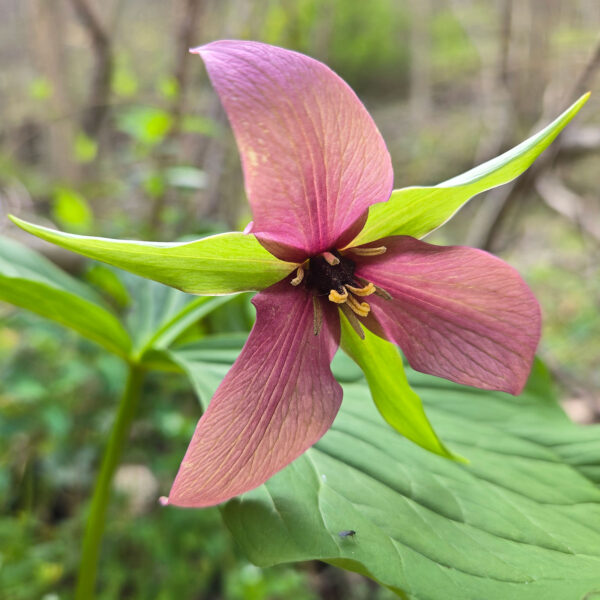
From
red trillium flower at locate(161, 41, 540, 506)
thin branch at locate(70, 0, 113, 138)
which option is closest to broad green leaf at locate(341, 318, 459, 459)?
red trillium flower at locate(161, 41, 540, 506)

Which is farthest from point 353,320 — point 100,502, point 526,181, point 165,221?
point 165,221

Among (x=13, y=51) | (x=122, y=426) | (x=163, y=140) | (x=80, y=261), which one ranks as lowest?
(x=13, y=51)

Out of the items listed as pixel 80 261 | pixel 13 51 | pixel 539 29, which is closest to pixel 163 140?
pixel 80 261

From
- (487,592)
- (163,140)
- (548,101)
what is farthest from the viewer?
(548,101)

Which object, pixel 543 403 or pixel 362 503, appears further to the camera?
pixel 543 403

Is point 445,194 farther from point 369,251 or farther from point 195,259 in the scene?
point 195,259

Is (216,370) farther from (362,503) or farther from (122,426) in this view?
(362,503)

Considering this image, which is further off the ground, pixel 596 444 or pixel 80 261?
pixel 596 444

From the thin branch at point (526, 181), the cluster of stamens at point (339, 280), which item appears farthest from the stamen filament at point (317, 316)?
the thin branch at point (526, 181)
